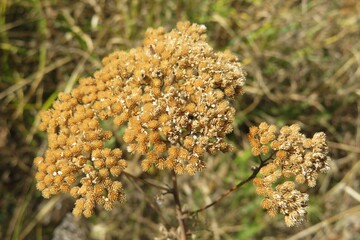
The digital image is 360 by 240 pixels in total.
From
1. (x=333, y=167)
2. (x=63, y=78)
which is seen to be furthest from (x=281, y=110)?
(x=63, y=78)

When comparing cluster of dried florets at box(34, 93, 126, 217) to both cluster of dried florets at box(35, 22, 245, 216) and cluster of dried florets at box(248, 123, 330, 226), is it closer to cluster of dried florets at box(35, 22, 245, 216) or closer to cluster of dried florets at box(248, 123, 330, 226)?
cluster of dried florets at box(35, 22, 245, 216)

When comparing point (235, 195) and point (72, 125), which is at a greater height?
point (72, 125)

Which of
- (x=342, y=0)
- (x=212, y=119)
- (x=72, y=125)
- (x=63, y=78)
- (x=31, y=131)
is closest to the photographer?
(x=212, y=119)

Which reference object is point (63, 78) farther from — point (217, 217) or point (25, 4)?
point (217, 217)

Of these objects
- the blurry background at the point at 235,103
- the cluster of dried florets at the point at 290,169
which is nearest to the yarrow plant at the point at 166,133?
the cluster of dried florets at the point at 290,169

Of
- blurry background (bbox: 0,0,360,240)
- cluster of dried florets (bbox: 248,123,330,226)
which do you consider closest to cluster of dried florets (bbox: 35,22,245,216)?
cluster of dried florets (bbox: 248,123,330,226)

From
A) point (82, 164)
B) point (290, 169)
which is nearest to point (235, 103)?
point (290, 169)
